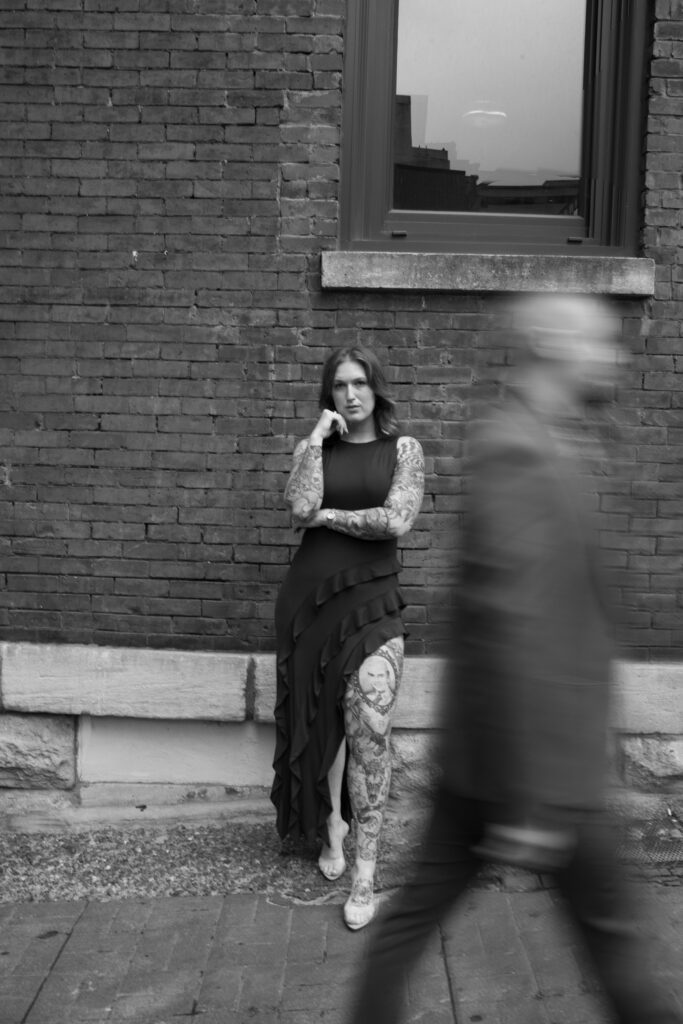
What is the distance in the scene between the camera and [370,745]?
4.33 metres

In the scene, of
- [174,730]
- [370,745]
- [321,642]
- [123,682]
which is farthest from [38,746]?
[370,745]

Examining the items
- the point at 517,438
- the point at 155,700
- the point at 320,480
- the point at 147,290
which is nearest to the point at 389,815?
the point at 155,700

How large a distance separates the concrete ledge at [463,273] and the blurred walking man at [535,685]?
235cm

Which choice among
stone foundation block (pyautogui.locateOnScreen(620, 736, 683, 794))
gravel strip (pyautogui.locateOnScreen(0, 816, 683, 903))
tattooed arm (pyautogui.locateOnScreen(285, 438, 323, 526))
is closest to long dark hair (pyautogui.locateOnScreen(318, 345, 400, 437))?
tattooed arm (pyautogui.locateOnScreen(285, 438, 323, 526))

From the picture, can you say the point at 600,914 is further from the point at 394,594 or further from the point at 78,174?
the point at 78,174

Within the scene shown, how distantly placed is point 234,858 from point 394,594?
4.45ft

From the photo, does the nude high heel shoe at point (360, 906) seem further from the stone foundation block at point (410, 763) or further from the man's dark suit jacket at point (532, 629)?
the man's dark suit jacket at point (532, 629)

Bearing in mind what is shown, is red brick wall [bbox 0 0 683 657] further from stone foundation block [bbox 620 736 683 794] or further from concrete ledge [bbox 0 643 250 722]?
stone foundation block [bbox 620 736 683 794]

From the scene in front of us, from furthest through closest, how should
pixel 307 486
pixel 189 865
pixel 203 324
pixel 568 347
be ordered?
pixel 203 324
pixel 189 865
pixel 307 486
pixel 568 347

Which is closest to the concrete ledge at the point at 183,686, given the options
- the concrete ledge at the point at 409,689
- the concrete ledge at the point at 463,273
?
the concrete ledge at the point at 409,689

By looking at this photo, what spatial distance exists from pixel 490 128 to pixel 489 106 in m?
0.10

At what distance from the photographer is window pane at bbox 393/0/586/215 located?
5355 millimetres

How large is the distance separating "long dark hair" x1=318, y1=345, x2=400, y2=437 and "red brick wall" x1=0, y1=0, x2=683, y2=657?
0.51 meters

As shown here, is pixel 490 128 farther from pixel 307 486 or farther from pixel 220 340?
pixel 307 486
